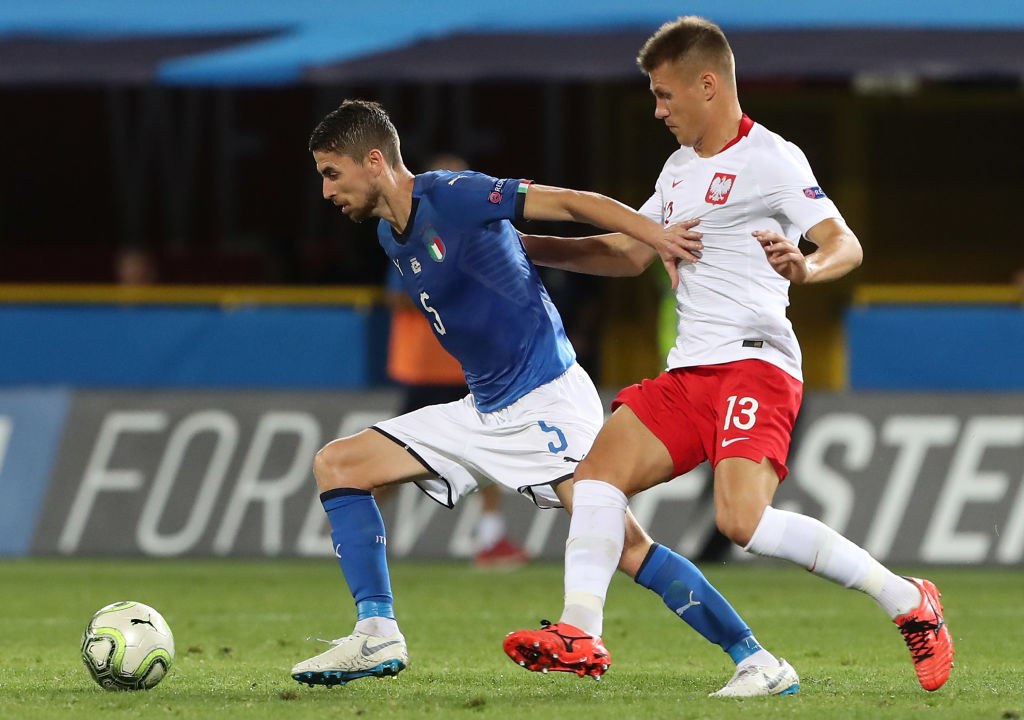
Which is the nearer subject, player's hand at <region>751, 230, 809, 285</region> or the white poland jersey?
player's hand at <region>751, 230, 809, 285</region>

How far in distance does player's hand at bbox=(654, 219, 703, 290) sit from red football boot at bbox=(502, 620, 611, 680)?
3.73 feet

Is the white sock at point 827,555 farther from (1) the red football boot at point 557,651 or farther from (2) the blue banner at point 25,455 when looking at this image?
(2) the blue banner at point 25,455

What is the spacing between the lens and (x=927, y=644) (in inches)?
219

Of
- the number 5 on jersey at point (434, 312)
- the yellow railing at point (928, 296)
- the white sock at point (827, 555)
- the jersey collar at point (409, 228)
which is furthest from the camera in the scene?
the yellow railing at point (928, 296)

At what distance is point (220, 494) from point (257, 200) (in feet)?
24.1

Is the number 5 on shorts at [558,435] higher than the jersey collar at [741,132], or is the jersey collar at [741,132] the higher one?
the jersey collar at [741,132]

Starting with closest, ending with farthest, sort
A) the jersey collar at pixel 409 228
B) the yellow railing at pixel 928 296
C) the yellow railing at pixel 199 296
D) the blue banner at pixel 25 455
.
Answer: the jersey collar at pixel 409 228, the blue banner at pixel 25 455, the yellow railing at pixel 928 296, the yellow railing at pixel 199 296

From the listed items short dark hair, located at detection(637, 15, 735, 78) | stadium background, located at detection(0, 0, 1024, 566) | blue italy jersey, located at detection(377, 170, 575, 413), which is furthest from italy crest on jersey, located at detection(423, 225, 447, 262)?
stadium background, located at detection(0, 0, 1024, 566)

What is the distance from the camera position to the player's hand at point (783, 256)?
5234 mm

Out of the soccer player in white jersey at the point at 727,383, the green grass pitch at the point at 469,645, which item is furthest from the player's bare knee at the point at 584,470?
the green grass pitch at the point at 469,645

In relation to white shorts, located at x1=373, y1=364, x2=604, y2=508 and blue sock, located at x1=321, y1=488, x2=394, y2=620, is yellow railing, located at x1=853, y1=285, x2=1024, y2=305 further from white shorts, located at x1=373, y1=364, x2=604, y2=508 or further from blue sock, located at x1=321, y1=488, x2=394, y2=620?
blue sock, located at x1=321, y1=488, x2=394, y2=620

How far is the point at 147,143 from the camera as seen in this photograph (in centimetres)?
1802

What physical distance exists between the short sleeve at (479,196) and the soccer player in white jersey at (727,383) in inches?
19.7

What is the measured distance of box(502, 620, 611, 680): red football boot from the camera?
5.21 metres
